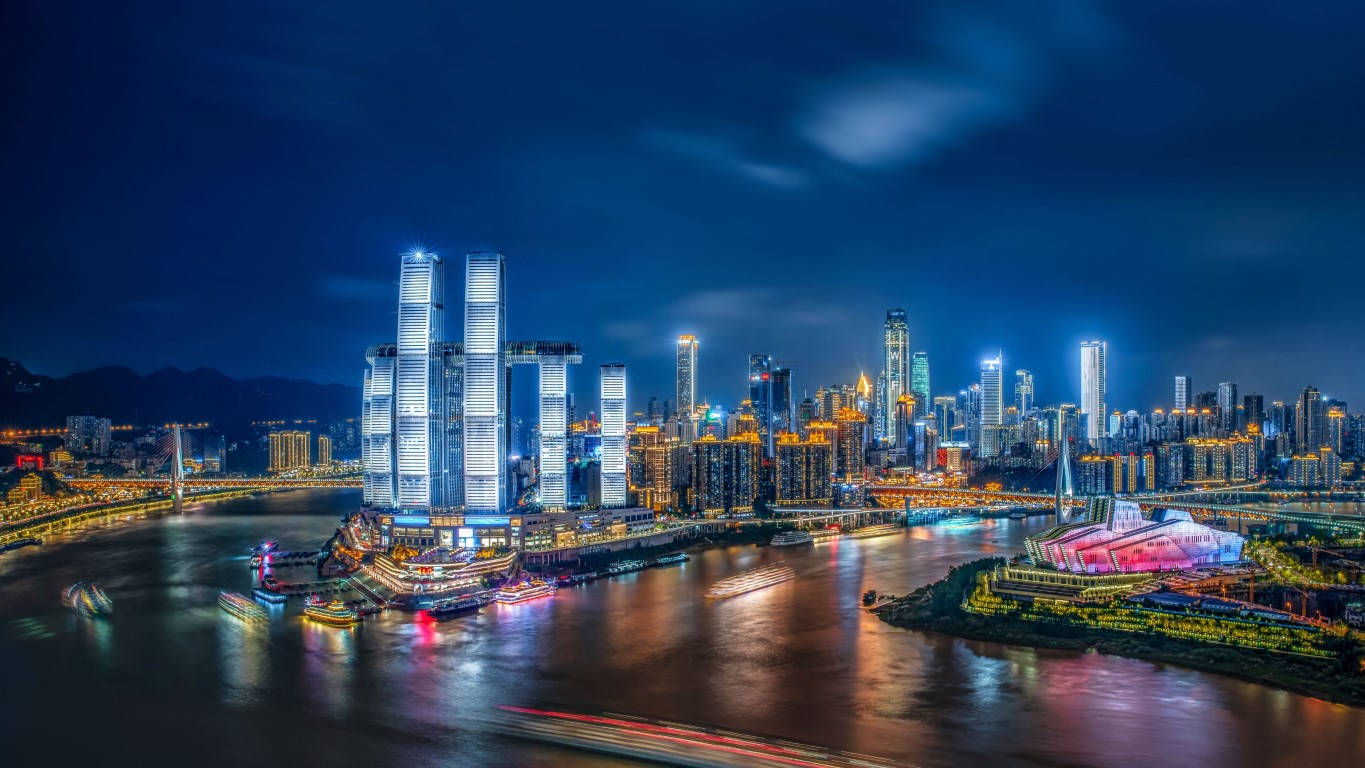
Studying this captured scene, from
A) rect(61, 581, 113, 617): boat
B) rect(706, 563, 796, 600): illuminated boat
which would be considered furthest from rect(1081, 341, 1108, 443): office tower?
rect(61, 581, 113, 617): boat

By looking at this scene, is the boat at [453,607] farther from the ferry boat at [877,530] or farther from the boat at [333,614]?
the ferry boat at [877,530]

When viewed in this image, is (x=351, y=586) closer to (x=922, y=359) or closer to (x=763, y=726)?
(x=763, y=726)

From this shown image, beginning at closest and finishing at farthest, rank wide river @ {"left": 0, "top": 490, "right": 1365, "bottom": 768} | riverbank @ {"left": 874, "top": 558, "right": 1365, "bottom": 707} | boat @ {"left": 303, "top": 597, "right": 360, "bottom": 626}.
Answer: wide river @ {"left": 0, "top": 490, "right": 1365, "bottom": 768} → riverbank @ {"left": 874, "top": 558, "right": 1365, "bottom": 707} → boat @ {"left": 303, "top": 597, "right": 360, "bottom": 626}

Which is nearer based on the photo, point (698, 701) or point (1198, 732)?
point (1198, 732)

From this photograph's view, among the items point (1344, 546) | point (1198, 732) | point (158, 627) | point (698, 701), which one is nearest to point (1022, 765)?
point (1198, 732)

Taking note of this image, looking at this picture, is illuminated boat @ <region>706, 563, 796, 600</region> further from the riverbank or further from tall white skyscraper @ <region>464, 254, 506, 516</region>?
tall white skyscraper @ <region>464, 254, 506, 516</region>

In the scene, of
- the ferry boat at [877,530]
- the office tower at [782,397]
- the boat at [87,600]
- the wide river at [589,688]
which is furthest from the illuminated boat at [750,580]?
the office tower at [782,397]
